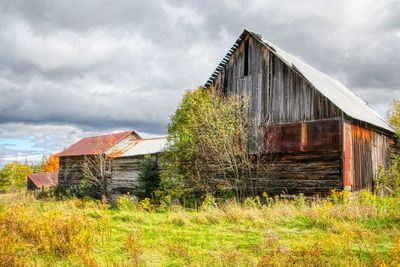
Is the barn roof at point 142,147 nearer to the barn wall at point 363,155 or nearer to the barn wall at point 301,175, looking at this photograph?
the barn wall at point 301,175

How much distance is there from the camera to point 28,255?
676cm

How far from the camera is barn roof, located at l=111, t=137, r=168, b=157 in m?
22.6

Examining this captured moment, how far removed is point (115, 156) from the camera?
24.3 meters

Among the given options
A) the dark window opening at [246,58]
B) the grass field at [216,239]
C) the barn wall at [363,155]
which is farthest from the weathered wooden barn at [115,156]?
the grass field at [216,239]

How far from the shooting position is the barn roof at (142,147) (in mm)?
22562

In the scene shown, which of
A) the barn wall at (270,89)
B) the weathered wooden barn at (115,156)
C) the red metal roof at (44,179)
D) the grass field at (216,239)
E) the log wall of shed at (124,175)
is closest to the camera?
the grass field at (216,239)

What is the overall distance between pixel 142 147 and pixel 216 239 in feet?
56.8

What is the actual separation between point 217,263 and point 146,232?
3.06 m

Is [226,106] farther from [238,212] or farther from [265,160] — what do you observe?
[238,212]

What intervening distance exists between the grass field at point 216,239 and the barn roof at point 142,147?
485 inches

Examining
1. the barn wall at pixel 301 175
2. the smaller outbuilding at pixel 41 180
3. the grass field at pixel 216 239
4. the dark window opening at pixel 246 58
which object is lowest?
the smaller outbuilding at pixel 41 180

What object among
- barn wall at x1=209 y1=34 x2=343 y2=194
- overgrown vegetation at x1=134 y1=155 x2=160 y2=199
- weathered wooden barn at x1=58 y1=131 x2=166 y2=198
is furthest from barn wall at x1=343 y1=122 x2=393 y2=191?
weathered wooden barn at x1=58 y1=131 x2=166 y2=198

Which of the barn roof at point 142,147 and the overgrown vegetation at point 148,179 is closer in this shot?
the overgrown vegetation at point 148,179

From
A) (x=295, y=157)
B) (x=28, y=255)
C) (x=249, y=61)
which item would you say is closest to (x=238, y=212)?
(x=28, y=255)
